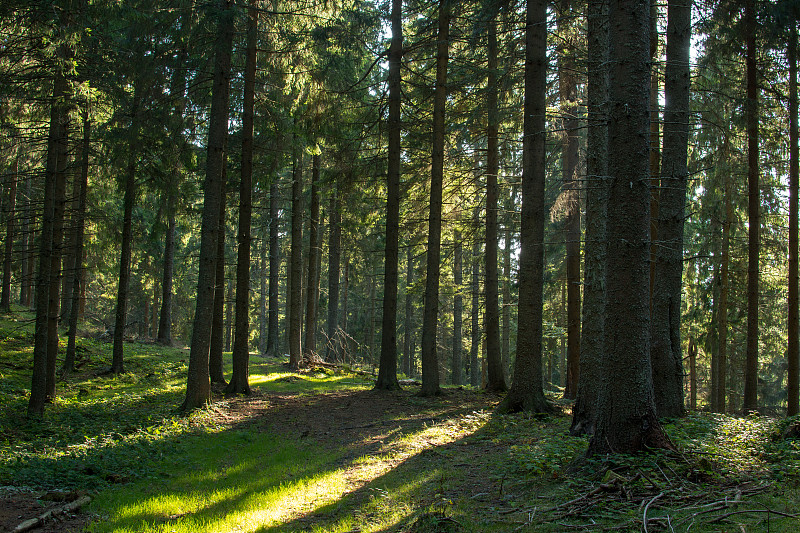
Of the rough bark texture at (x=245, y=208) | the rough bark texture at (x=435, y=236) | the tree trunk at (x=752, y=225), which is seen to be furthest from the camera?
the rough bark texture at (x=245, y=208)

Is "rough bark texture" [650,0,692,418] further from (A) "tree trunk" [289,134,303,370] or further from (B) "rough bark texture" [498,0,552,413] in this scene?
(A) "tree trunk" [289,134,303,370]

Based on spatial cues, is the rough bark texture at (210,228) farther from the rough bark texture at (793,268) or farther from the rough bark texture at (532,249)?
the rough bark texture at (793,268)

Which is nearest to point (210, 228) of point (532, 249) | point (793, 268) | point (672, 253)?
point (532, 249)

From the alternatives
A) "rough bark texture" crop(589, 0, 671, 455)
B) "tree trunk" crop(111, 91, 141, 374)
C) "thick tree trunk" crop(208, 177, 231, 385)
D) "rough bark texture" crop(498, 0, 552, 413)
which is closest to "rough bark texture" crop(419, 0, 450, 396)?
"rough bark texture" crop(498, 0, 552, 413)

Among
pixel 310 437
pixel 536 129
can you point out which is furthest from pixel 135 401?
pixel 536 129

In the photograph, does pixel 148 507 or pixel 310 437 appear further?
pixel 310 437

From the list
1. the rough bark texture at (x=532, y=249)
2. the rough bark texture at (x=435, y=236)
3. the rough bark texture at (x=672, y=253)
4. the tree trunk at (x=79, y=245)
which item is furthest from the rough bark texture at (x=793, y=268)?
the tree trunk at (x=79, y=245)

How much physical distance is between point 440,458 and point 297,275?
12.2 meters

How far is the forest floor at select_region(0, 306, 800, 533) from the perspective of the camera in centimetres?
418

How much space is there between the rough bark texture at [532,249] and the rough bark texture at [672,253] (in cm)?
229

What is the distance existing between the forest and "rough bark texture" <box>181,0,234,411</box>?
0.21 feet

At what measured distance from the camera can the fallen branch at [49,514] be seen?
4.70 metres

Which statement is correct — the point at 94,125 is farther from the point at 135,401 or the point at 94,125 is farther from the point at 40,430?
the point at 40,430

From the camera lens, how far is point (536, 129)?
10.4 meters
